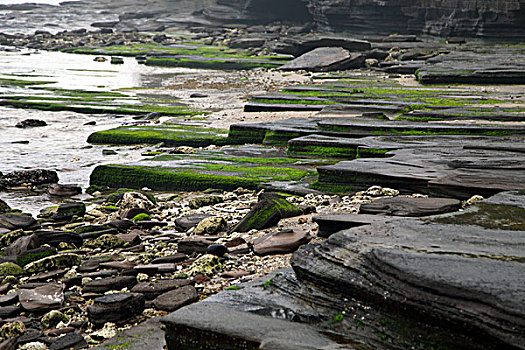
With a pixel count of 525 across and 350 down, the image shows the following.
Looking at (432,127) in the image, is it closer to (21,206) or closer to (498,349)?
→ (21,206)

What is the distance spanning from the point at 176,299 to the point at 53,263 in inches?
56.3

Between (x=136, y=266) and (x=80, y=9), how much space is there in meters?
70.0

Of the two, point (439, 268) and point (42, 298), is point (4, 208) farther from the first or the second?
point (439, 268)

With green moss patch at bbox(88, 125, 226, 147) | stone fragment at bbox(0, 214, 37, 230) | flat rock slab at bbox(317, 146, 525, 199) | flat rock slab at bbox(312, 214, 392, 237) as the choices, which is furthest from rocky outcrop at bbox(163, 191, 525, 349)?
green moss patch at bbox(88, 125, 226, 147)

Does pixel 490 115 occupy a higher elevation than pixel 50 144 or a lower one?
higher

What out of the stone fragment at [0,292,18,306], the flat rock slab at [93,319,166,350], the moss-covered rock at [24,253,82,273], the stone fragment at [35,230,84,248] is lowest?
the stone fragment at [35,230,84,248]

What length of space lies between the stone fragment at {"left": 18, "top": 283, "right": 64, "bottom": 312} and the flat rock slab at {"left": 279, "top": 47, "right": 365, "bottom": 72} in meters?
19.8

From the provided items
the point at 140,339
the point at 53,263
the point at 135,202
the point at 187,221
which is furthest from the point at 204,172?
the point at 140,339

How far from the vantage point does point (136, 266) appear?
13.4ft

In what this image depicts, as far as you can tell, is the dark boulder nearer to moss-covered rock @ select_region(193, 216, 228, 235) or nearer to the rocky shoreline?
the rocky shoreline

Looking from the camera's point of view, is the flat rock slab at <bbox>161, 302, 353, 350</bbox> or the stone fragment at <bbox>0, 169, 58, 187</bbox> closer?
the flat rock slab at <bbox>161, 302, 353, 350</bbox>

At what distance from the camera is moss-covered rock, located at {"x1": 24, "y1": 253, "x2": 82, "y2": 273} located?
170 inches

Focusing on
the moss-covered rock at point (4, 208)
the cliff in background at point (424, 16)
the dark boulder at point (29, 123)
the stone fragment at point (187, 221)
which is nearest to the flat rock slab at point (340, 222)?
the stone fragment at point (187, 221)

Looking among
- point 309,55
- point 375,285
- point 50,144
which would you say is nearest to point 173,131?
point 50,144
